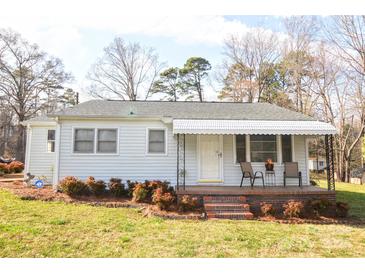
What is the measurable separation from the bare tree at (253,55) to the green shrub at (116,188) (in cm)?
2041

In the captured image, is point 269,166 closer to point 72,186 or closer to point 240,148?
point 240,148

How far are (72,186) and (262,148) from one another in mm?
8529

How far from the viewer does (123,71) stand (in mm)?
29656

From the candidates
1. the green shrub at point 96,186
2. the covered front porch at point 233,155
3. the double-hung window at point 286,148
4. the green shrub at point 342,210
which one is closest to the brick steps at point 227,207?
the covered front porch at point 233,155

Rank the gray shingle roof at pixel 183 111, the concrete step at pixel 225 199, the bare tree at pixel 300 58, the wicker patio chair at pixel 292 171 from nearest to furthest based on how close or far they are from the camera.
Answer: the concrete step at pixel 225 199
the wicker patio chair at pixel 292 171
the gray shingle roof at pixel 183 111
the bare tree at pixel 300 58

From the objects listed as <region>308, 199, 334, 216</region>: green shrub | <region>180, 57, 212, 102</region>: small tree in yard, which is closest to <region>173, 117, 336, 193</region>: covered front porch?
<region>308, 199, 334, 216</region>: green shrub

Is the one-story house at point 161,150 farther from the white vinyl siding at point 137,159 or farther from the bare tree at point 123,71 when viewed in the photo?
the bare tree at point 123,71

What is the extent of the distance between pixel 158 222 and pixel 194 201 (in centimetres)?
172

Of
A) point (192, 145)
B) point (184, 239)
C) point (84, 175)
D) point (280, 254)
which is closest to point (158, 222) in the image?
point (184, 239)

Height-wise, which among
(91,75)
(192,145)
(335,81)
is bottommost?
(192,145)

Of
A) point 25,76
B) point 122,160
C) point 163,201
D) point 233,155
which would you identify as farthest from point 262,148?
point 25,76

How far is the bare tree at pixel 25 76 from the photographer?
25.2 meters

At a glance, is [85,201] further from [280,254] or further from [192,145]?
[280,254]

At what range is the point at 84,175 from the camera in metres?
10.6
